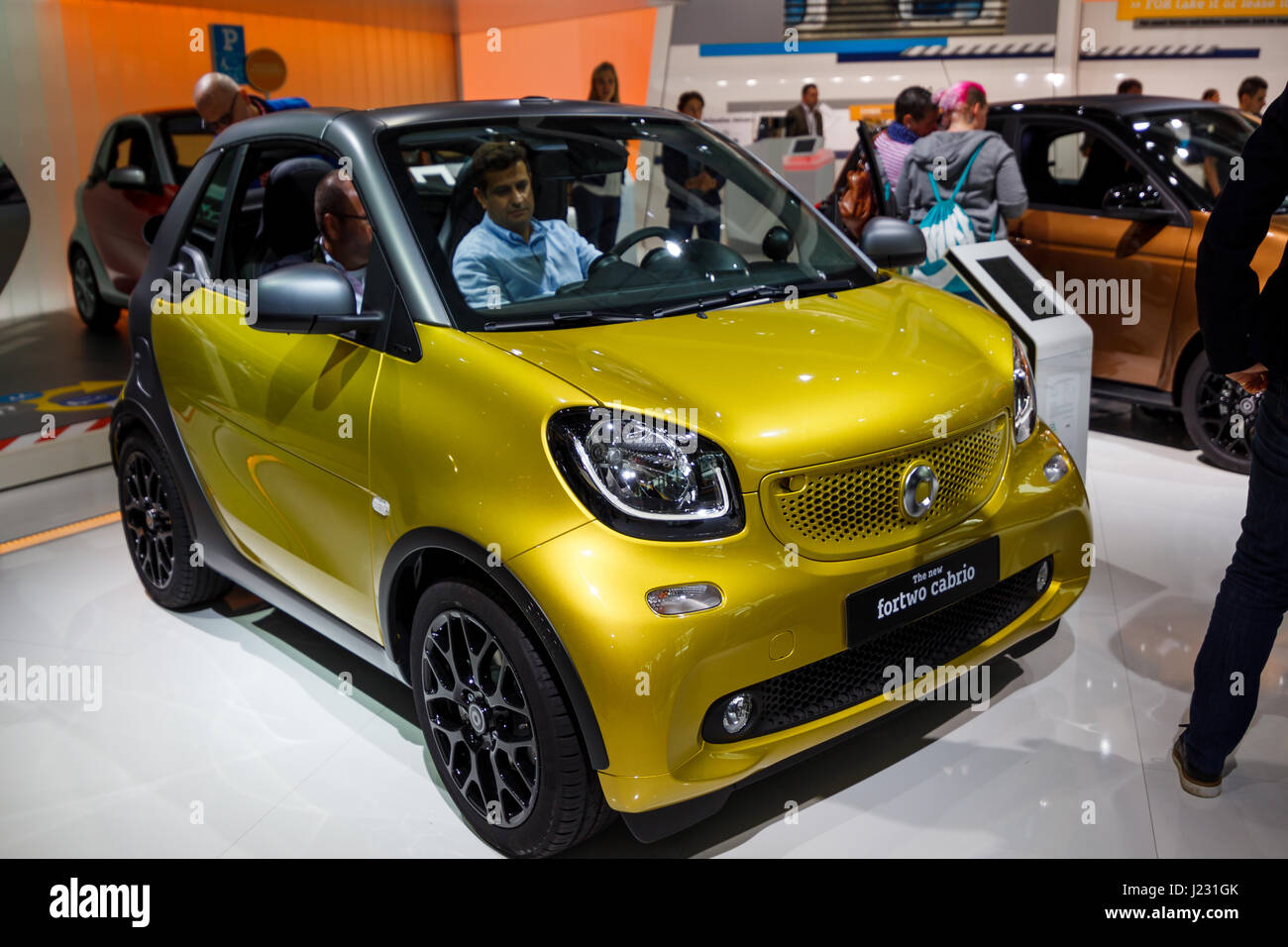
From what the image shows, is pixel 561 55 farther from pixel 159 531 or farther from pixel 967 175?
pixel 159 531

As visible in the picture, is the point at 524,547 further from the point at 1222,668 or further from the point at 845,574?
the point at 1222,668

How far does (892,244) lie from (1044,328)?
2.62 ft

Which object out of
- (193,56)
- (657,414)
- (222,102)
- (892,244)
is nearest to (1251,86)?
(892,244)

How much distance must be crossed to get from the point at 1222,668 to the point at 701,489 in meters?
1.17

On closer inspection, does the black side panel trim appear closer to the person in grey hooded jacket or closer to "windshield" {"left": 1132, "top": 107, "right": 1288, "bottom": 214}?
the person in grey hooded jacket

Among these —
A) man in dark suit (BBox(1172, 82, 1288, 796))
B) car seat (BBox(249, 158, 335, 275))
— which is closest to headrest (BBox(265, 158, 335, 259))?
car seat (BBox(249, 158, 335, 275))

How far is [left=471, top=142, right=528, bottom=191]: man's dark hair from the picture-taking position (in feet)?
9.11

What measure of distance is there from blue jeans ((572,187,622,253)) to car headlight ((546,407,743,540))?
111 centimetres

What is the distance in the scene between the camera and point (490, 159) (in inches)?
109

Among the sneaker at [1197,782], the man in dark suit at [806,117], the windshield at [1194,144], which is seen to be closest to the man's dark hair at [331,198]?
the sneaker at [1197,782]

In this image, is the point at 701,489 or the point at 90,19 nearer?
the point at 701,489

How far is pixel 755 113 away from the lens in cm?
1086
